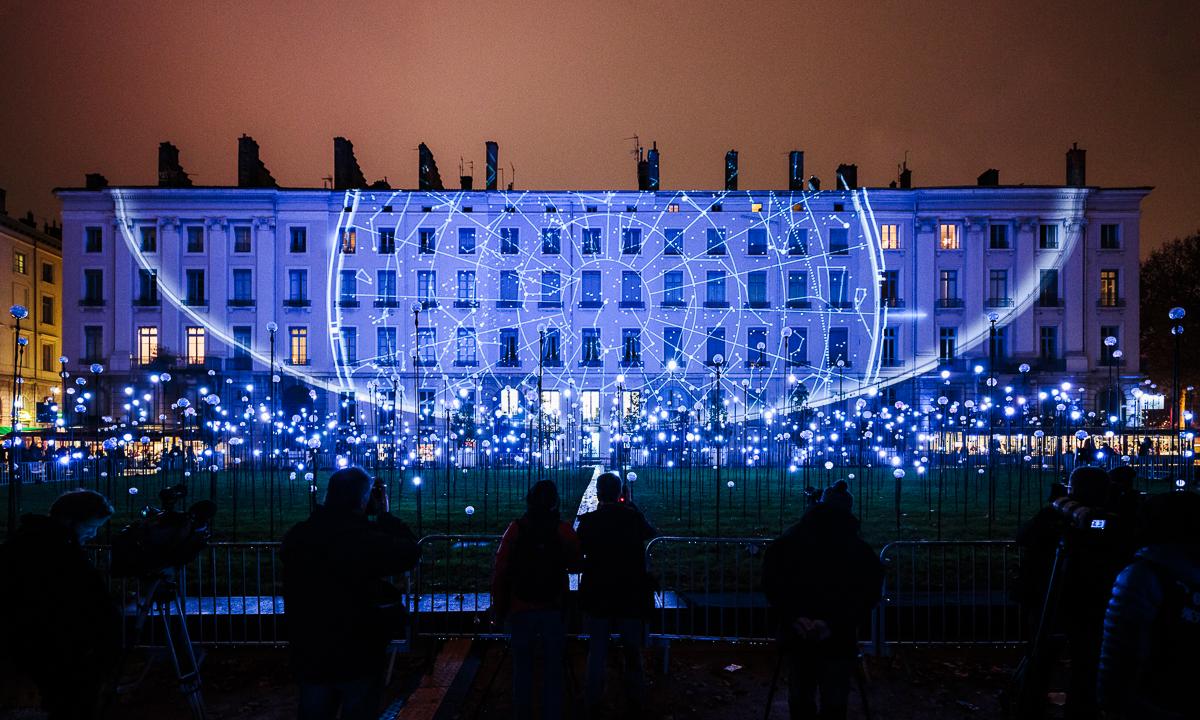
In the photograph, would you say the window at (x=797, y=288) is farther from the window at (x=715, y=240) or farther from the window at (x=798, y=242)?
the window at (x=715, y=240)

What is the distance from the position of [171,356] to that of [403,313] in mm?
12756

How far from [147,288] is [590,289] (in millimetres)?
24248

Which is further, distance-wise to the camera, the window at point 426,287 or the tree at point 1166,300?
the tree at point 1166,300

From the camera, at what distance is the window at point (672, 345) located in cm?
4116

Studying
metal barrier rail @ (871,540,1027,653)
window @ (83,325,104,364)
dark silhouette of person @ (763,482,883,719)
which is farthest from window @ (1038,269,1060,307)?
window @ (83,325,104,364)

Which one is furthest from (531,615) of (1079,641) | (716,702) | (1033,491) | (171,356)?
(171,356)

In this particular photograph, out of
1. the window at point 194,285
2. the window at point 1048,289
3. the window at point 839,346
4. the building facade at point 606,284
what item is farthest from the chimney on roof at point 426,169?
the window at point 1048,289

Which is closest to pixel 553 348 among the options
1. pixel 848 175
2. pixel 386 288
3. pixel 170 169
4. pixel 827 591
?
pixel 386 288

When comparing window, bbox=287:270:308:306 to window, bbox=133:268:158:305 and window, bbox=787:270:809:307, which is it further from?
window, bbox=787:270:809:307

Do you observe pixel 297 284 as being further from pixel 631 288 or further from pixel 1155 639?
pixel 1155 639

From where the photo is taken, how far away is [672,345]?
135 ft

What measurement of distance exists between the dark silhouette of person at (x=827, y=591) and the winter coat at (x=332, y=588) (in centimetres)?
233

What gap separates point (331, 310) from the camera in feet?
135

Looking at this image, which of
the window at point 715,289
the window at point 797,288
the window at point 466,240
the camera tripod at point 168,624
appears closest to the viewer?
the camera tripod at point 168,624
